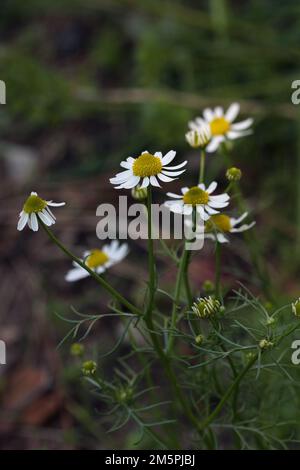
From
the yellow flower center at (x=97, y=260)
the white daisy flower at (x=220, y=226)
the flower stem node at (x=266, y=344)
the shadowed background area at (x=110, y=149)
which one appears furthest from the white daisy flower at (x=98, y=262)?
the shadowed background area at (x=110, y=149)

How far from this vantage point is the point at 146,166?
2.75 ft

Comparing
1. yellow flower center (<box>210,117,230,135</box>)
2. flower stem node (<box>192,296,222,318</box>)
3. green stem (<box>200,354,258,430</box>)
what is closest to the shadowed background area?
yellow flower center (<box>210,117,230,135</box>)

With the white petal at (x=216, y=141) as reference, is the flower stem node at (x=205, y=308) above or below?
below

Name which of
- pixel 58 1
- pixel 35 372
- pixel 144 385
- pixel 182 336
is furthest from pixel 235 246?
pixel 58 1

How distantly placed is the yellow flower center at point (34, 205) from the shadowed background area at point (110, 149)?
2.44 feet

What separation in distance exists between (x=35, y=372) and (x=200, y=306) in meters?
0.91

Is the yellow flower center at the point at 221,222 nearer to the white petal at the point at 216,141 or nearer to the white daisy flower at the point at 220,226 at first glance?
the white daisy flower at the point at 220,226

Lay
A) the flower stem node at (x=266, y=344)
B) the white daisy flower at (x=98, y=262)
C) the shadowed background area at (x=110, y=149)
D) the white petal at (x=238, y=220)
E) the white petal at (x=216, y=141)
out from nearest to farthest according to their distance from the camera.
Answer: the flower stem node at (x=266, y=344)
the white petal at (x=238, y=220)
the white daisy flower at (x=98, y=262)
the white petal at (x=216, y=141)
the shadowed background area at (x=110, y=149)

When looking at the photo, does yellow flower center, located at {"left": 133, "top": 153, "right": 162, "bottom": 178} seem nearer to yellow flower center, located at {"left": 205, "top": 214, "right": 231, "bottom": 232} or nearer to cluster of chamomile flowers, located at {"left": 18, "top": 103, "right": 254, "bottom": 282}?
cluster of chamomile flowers, located at {"left": 18, "top": 103, "right": 254, "bottom": 282}

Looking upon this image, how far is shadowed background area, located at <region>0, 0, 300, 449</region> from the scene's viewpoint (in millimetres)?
1604

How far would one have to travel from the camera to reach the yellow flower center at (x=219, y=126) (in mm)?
1247

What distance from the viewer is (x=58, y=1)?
223 centimetres

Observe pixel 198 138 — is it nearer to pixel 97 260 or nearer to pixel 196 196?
pixel 196 196
